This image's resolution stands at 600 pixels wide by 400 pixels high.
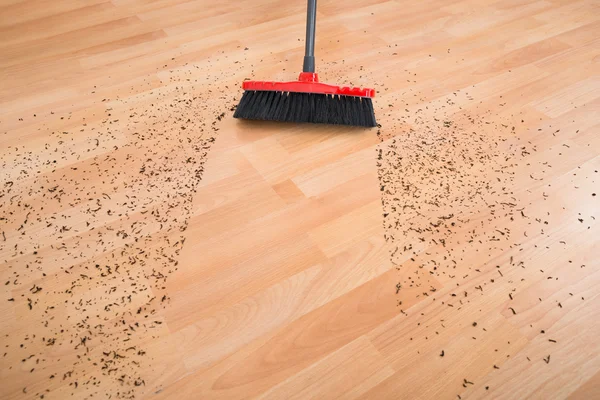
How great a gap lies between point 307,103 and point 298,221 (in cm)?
38

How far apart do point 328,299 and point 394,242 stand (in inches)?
7.9

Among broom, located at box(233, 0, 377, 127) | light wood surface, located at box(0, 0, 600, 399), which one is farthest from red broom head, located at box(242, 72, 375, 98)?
light wood surface, located at box(0, 0, 600, 399)

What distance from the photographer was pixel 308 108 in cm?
122

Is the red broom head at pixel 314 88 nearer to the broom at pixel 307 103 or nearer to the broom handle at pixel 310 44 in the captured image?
the broom at pixel 307 103

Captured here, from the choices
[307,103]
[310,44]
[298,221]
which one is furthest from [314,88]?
[298,221]

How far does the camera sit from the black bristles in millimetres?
1206

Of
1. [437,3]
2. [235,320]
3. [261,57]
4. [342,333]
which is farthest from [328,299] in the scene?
[437,3]

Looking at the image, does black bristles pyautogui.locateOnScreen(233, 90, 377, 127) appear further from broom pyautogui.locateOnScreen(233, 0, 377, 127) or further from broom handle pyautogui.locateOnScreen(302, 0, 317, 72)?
broom handle pyautogui.locateOnScreen(302, 0, 317, 72)

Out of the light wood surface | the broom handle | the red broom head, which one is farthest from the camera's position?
the broom handle

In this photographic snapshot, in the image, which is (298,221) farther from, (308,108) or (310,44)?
(310,44)

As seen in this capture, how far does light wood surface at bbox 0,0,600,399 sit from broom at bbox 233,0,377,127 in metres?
0.04

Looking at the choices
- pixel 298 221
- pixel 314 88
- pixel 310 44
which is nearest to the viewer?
pixel 298 221

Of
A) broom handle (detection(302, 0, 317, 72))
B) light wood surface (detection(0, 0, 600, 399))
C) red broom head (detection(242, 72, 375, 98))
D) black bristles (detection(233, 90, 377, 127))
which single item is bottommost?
light wood surface (detection(0, 0, 600, 399))

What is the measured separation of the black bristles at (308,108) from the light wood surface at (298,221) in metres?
0.04
